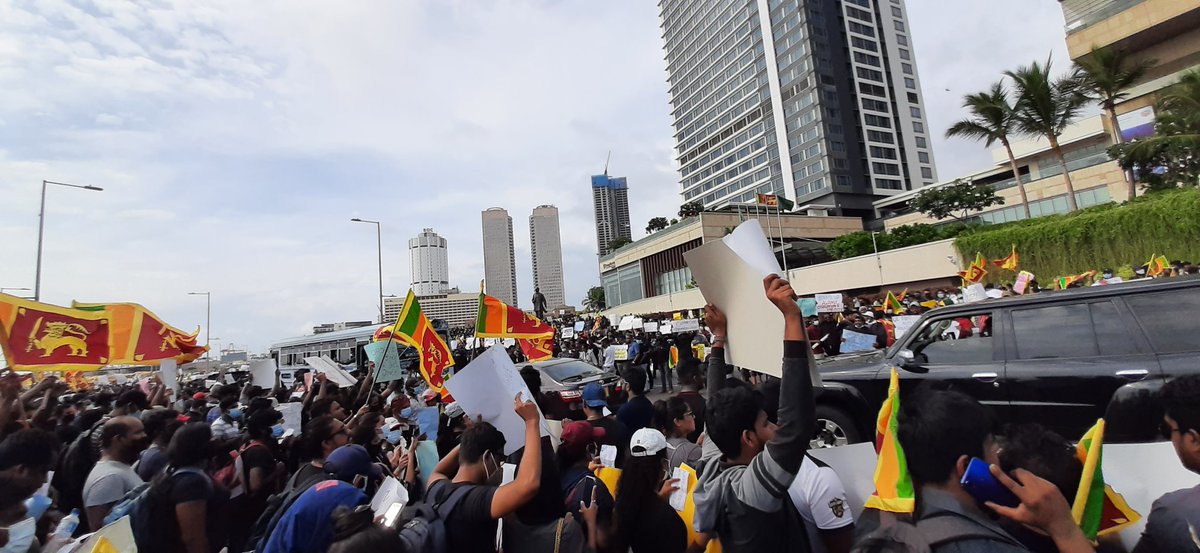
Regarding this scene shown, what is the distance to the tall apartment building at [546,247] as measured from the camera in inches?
6348

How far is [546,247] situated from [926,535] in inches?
6432

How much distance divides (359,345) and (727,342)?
2759 centimetres

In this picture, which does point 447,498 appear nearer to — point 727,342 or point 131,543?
point 131,543

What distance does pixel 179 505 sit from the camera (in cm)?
307

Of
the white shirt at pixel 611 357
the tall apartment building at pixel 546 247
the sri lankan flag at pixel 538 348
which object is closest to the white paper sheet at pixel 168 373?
the sri lankan flag at pixel 538 348

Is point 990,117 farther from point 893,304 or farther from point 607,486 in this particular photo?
point 607,486

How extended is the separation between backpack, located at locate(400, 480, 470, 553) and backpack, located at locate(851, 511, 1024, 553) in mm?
1759

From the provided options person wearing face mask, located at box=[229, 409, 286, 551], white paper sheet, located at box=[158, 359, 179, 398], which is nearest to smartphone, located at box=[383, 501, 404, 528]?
person wearing face mask, located at box=[229, 409, 286, 551]

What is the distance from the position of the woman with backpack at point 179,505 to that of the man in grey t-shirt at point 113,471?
0.82 m

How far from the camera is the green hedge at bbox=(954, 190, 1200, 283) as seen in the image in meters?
20.4

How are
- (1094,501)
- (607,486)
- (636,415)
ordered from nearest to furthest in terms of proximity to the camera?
(1094,501) → (607,486) → (636,415)

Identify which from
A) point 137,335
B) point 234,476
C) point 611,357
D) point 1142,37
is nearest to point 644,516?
point 234,476

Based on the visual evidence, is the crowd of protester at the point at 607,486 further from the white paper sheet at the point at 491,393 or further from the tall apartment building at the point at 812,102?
the tall apartment building at the point at 812,102

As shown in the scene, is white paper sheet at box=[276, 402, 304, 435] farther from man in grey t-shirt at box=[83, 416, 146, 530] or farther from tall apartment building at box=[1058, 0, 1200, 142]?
tall apartment building at box=[1058, 0, 1200, 142]
